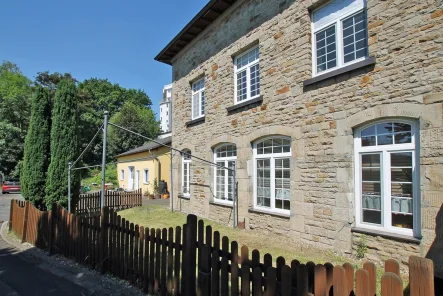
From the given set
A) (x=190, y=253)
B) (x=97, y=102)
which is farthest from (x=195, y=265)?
(x=97, y=102)

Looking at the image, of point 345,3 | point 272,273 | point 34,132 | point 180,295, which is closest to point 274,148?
point 345,3

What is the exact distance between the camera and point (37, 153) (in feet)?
33.2

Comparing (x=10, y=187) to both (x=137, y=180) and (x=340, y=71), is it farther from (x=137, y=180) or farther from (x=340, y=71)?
(x=340, y=71)

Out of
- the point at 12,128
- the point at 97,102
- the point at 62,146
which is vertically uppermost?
the point at 97,102

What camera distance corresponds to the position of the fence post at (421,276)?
160 centimetres

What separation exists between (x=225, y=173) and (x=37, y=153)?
6.55 m

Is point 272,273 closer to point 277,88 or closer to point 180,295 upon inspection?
point 180,295

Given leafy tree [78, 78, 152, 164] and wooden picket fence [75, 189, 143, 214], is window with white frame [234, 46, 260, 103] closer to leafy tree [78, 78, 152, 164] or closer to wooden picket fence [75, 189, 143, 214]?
wooden picket fence [75, 189, 143, 214]

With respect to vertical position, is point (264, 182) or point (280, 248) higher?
point (264, 182)

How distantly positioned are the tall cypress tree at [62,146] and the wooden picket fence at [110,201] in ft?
11.3

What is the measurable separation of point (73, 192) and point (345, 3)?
996 centimetres

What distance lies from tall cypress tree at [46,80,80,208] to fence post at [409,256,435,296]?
1046 centimetres

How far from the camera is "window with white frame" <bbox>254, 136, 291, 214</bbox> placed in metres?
7.75

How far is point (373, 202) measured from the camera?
5.76m
